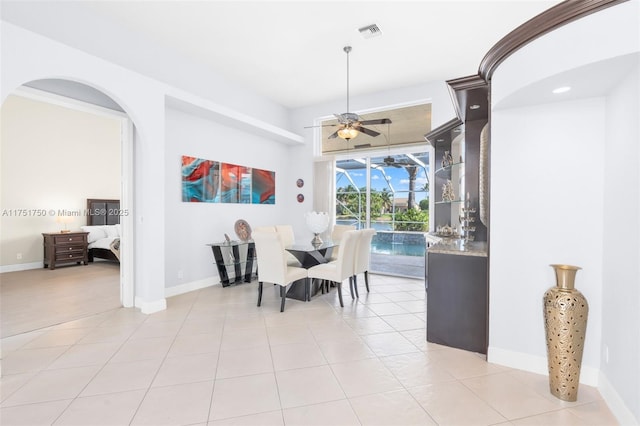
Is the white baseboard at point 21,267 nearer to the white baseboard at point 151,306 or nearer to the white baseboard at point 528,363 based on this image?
the white baseboard at point 151,306

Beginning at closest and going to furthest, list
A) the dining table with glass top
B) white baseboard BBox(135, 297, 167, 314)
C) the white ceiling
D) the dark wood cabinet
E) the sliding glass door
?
the dark wood cabinet, the white ceiling, white baseboard BBox(135, 297, 167, 314), the dining table with glass top, the sliding glass door

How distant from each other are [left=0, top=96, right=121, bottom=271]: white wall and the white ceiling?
3570 mm

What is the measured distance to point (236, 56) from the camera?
429 cm

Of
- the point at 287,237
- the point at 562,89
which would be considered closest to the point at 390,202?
the point at 287,237

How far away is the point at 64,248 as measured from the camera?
6133 mm

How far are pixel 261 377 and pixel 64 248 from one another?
6.08 metres

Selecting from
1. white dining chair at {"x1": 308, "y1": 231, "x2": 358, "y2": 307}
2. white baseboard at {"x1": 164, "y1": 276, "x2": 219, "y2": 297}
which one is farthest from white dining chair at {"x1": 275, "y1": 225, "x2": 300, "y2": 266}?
white baseboard at {"x1": 164, "y1": 276, "x2": 219, "y2": 297}

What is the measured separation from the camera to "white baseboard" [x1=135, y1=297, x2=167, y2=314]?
359 cm

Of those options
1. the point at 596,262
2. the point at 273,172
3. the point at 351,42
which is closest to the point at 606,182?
the point at 596,262

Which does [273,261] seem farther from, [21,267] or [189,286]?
[21,267]

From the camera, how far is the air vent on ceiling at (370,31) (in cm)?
354

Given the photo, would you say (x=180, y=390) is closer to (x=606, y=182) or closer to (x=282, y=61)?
(x=606, y=182)

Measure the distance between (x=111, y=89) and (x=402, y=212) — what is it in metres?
4.80

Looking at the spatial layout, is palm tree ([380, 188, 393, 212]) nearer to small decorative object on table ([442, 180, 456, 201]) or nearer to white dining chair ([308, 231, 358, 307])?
small decorative object on table ([442, 180, 456, 201])
